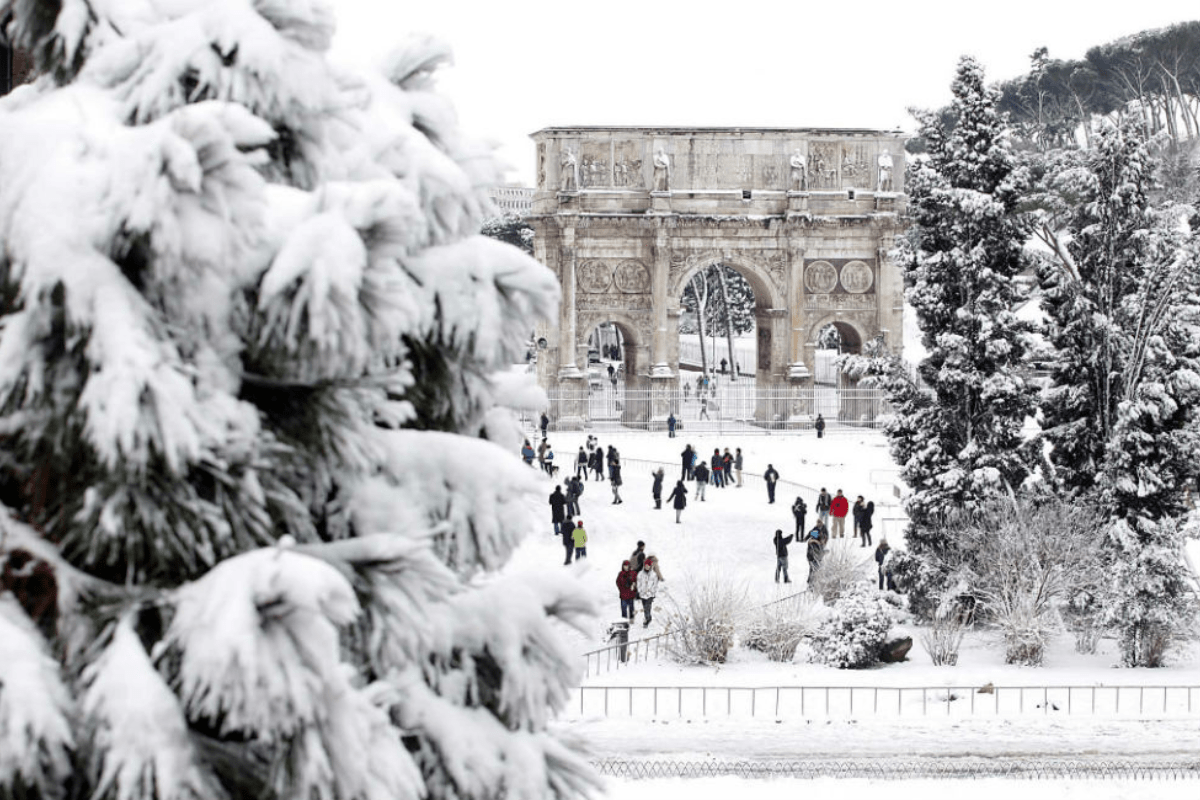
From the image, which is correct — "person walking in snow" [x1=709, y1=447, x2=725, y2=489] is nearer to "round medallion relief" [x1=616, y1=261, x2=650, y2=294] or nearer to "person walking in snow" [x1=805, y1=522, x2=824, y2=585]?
"person walking in snow" [x1=805, y1=522, x2=824, y2=585]

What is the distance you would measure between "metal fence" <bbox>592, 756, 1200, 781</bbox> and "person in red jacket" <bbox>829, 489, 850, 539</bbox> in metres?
10.7

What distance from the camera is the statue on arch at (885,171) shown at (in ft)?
155

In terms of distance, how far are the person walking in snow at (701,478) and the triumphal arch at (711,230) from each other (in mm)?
14939

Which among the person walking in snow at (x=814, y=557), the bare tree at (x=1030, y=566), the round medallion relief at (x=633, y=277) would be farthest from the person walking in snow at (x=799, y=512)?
the round medallion relief at (x=633, y=277)

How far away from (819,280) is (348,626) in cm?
4420

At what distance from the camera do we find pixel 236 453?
409 cm

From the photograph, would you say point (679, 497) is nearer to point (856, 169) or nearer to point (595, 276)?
point (595, 276)

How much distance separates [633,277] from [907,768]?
106 feet

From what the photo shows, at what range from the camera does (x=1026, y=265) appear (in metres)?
22.7

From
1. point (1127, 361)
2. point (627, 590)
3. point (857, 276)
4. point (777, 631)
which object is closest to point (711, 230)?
point (857, 276)

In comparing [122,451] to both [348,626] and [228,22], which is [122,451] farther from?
[228,22]

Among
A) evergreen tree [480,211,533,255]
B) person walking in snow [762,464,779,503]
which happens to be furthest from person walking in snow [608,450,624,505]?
evergreen tree [480,211,533,255]

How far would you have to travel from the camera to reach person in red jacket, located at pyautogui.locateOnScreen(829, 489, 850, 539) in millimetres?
26734

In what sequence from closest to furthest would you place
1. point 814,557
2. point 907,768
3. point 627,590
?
point 907,768 → point 627,590 → point 814,557
